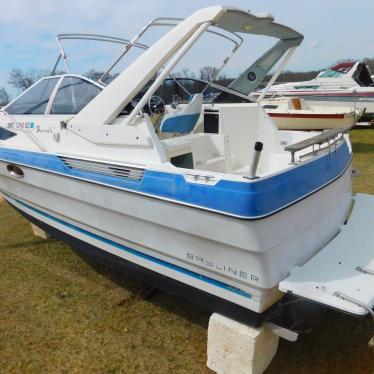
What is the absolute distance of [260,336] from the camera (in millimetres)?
2133

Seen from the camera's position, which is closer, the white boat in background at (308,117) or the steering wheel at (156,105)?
the steering wheel at (156,105)

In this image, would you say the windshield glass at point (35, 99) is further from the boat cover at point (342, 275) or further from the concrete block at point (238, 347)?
the boat cover at point (342, 275)

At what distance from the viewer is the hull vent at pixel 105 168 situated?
7.71 feet

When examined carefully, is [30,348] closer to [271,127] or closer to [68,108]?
[68,108]

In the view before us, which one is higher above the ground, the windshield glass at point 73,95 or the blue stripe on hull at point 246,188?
the windshield glass at point 73,95

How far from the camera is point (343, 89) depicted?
1199 cm

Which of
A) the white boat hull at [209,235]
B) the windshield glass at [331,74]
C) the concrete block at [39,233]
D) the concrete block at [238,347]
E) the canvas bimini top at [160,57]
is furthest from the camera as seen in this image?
the windshield glass at [331,74]

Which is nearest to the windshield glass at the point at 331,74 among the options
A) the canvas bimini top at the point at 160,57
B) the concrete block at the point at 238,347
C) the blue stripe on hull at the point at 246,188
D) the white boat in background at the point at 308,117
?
the white boat in background at the point at 308,117

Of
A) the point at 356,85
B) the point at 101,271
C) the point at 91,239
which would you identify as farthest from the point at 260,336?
the point at 356,85

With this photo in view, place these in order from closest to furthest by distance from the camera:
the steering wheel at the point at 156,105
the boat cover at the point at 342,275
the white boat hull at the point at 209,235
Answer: the boat cover at the point at 342,275
the white boat hull at the point at 209,235
the steering wheel at the point at 156,105

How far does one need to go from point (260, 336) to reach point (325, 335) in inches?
30.3

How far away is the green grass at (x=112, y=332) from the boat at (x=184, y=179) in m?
0.39

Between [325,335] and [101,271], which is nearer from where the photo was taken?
[325,335]

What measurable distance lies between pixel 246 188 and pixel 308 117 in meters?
8.06
